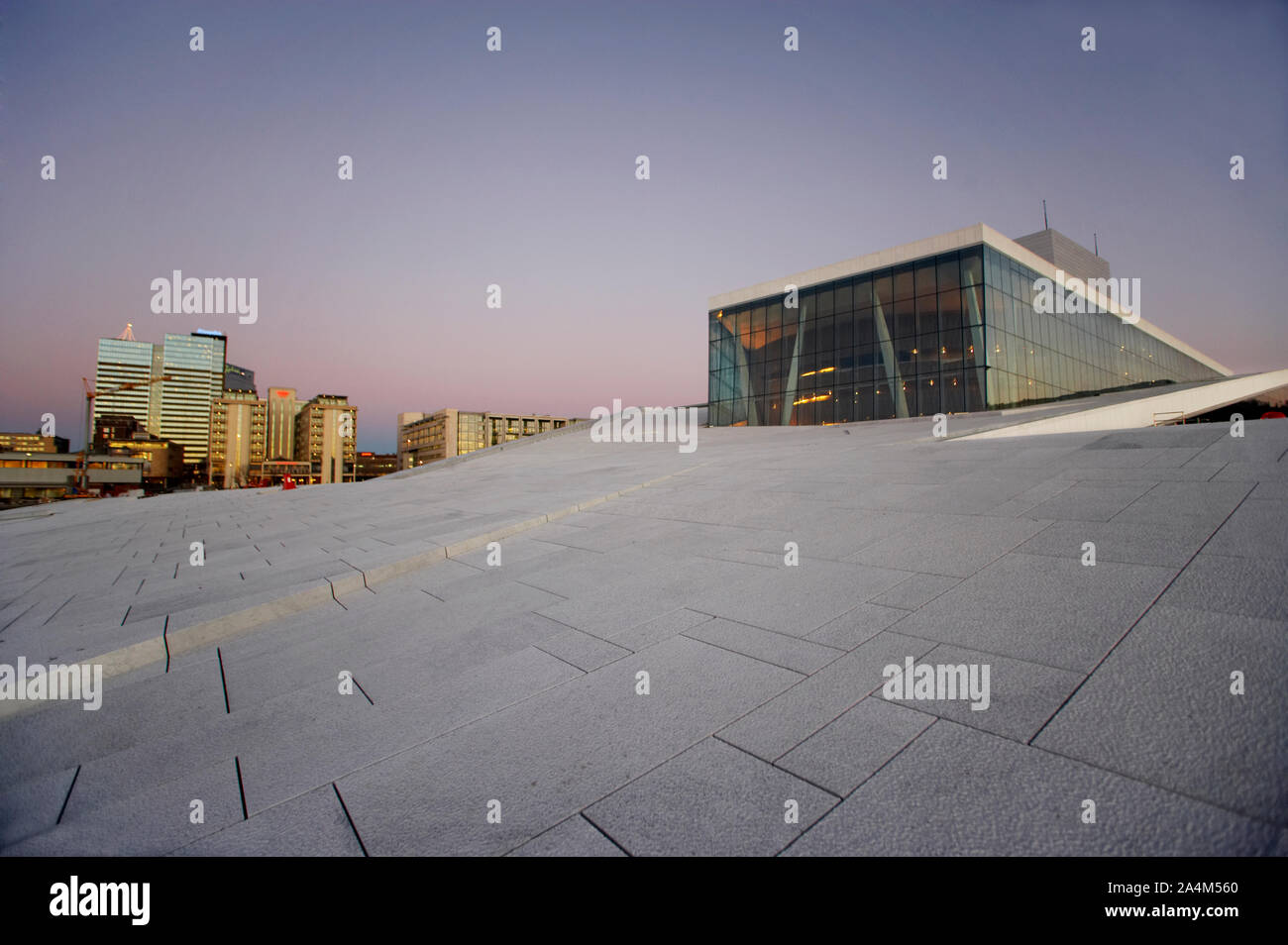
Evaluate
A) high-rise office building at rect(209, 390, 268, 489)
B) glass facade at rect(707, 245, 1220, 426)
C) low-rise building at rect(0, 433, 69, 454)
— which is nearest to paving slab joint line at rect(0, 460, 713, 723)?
glass facade at rect(707, 245, 1220, 426)

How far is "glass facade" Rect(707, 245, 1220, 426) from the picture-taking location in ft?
102

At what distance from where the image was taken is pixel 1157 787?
2037mm

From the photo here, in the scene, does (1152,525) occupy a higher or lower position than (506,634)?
higher

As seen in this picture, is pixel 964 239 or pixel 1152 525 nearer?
pixel 1152 525

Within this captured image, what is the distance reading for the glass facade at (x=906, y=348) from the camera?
31.0m

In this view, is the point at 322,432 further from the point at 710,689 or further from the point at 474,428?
the point at 710,689

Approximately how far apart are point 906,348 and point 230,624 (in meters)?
36.1

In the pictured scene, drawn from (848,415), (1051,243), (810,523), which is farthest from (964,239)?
(1051,243)

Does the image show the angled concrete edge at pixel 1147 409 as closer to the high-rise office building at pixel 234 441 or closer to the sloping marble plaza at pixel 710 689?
the sloping marble plaza at pixel 710 689

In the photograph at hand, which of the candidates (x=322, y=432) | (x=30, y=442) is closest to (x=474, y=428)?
(x=322, y=432)

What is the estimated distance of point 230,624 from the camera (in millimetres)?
4641

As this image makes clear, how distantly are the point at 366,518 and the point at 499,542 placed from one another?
500cm
